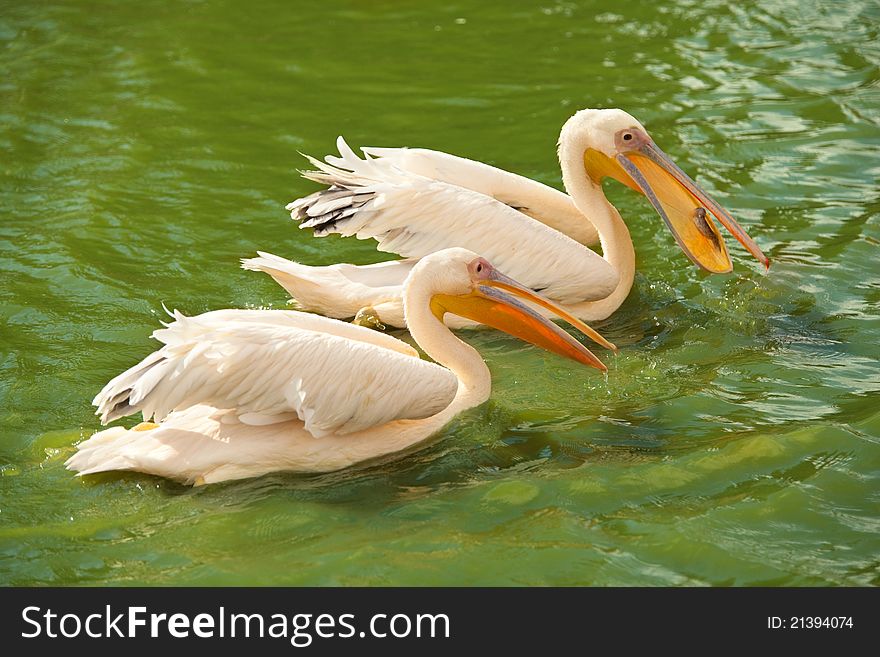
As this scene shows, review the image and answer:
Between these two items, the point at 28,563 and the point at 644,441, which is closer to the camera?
the point at 28,563

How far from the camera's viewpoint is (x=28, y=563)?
12.1ft

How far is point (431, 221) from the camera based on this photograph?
5078 mm

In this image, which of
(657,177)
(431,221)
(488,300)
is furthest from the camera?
(657,177)

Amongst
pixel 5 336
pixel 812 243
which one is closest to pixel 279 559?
pixel 5 336

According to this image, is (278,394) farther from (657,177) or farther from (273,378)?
(657,177)

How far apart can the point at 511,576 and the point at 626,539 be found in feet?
1.32

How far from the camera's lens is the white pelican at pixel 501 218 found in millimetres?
5070

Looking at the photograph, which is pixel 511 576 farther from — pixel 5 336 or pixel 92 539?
pixel 5 336

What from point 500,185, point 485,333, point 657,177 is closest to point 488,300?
point 485,333

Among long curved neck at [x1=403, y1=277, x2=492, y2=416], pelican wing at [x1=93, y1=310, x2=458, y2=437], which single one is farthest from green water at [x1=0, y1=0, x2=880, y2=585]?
pelican wing at [x1=93, y1=310, x2=458, y2=437]

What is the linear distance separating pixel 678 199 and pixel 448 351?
5.04 ft
